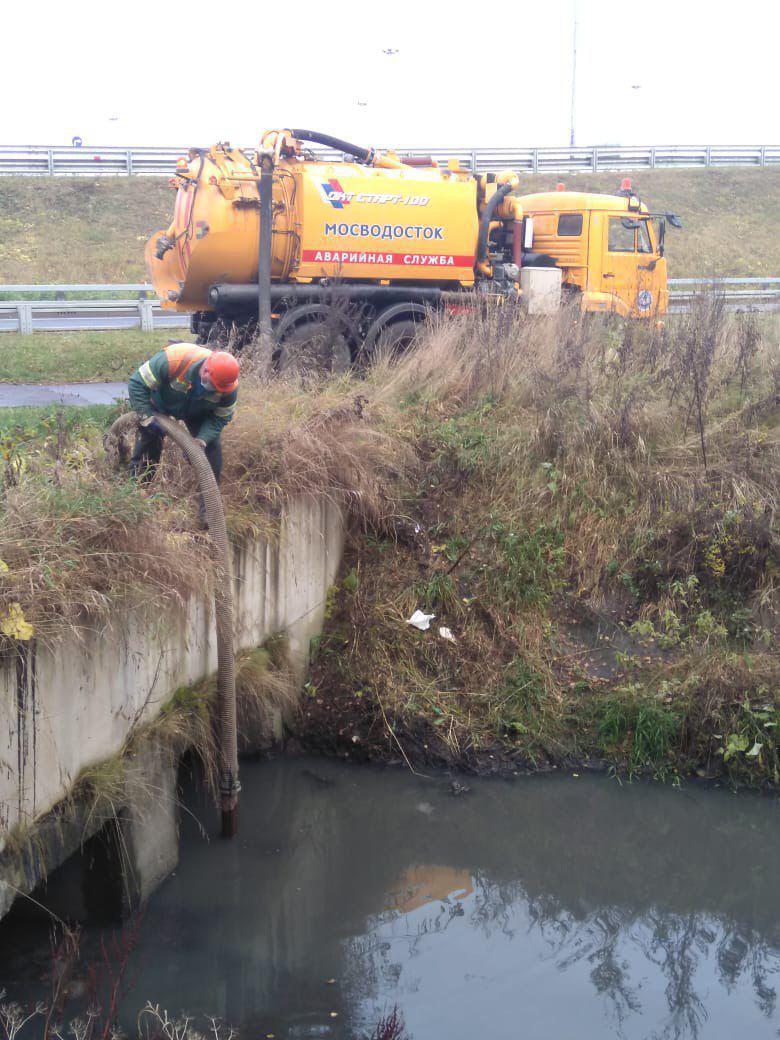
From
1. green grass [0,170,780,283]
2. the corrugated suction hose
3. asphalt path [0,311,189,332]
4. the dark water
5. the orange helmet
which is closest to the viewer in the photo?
the dark water

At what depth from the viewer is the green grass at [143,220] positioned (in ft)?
77.8

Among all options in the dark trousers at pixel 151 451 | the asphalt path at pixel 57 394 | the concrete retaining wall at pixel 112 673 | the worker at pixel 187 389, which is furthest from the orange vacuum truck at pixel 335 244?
the worker at pixel 187 389

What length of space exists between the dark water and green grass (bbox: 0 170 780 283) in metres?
19.2

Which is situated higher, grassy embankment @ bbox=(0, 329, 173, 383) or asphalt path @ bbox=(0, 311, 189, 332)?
asphalt path @ bbox=(0, 311, 189, 332)

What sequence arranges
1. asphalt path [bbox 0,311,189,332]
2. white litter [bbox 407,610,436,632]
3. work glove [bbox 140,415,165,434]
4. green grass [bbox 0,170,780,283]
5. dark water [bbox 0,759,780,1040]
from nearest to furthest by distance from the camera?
dark water [bbox 0,759,780,1040], work glove [bbox 140,415,165,434], white litter [bbox 407,610,436,632], asphalt path [bbox 0,311,189,332], green grass [bbox 0,170,780,283]

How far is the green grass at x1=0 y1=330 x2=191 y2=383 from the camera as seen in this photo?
45.3ft

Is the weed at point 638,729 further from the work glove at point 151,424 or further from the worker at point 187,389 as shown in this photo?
the work glove at point 151,424

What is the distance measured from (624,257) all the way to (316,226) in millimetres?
5025

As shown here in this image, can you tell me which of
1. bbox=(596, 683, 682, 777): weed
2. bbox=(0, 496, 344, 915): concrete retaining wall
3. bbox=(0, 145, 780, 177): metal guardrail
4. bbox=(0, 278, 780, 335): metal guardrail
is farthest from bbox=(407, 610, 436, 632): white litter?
bbox=(0, 145, 780, 177): metal guardrail

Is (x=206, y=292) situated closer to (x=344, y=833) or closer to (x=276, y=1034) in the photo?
(x=344, y=833)

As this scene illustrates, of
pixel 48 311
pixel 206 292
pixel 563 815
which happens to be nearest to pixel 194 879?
pixel 563 815

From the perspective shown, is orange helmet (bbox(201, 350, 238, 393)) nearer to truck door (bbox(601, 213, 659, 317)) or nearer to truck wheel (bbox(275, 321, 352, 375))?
truck wheel (bbox(275, 321, 352, 375))

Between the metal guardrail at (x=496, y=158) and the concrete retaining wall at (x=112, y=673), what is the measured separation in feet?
72.2

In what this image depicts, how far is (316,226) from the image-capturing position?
11.6m
